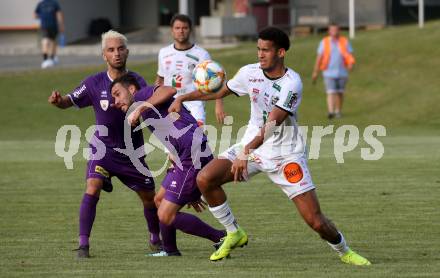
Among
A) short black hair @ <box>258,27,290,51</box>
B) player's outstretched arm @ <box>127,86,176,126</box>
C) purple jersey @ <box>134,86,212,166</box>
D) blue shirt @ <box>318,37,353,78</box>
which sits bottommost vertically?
blue shirt @ <box>318,37,353,78</box>

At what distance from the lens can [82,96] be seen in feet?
36.2

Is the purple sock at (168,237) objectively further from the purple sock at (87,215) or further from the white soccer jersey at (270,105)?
the white soccer jersey at (270,105)

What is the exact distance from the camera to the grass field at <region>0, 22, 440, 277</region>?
32.8 ft

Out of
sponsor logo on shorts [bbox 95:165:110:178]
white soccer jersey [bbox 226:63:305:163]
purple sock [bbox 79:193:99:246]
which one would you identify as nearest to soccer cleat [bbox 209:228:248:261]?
white soccer jersey [bbox 226:63:305:163]

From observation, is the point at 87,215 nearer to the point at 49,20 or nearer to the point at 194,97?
the point at 194,97

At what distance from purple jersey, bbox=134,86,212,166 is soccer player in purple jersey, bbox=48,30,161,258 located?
59 centimetres

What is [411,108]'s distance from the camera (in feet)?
96.1

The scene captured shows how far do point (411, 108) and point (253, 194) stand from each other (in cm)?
1449

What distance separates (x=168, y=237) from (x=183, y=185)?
1.86 feet

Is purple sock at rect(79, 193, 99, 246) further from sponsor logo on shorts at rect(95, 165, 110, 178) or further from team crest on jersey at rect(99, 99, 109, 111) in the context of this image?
team crest on jersey at rect(99, 99, 109, 111)

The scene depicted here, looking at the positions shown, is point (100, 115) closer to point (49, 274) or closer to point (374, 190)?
point (49, 274)

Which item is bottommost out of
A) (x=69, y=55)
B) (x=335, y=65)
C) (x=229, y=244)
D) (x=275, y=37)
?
(x=69, y=55)

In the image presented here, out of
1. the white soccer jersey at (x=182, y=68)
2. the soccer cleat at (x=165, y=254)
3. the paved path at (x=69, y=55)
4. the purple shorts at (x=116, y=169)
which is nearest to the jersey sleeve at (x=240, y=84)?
the purple shorts at (x=116, y=169)

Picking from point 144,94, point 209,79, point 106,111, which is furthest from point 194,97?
point 106,111
